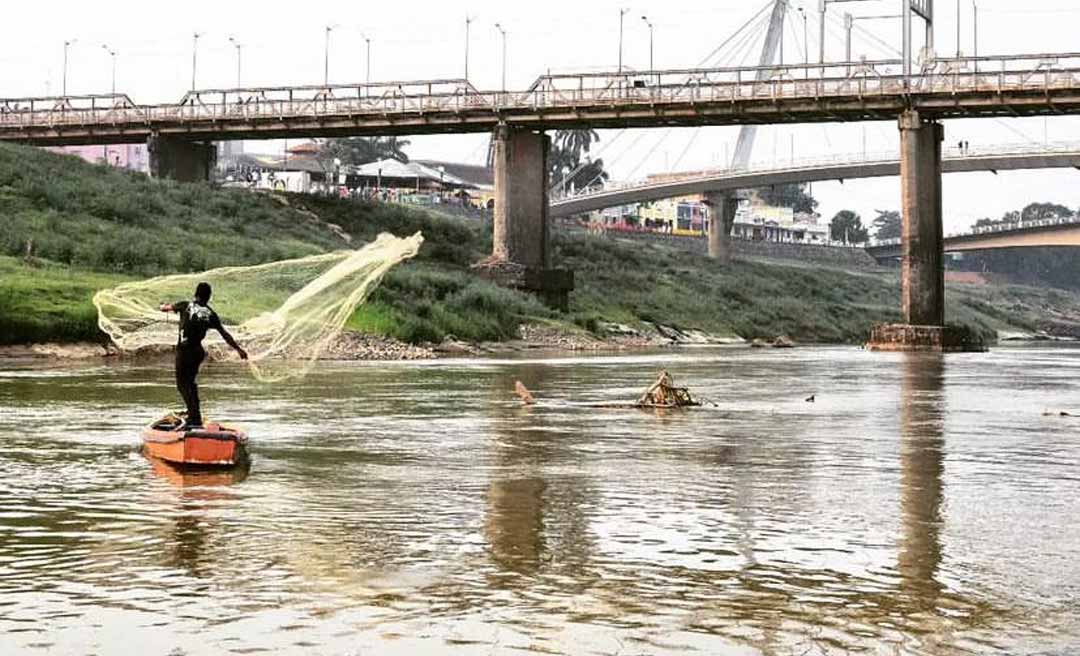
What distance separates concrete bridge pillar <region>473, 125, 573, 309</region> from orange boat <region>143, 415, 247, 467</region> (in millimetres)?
73232

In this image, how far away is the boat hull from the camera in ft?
61.8

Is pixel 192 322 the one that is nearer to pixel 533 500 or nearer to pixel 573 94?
pixel 533 500

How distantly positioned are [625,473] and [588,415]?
10782mm

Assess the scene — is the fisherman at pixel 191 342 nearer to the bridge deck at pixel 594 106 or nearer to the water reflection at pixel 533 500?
the water reflection at pixel 533 500

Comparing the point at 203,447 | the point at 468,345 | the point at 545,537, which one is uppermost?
the point at 468,345

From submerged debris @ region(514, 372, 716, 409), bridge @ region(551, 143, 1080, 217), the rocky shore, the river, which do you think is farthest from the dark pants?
bridge @ region(551, 143, 1080, 217)

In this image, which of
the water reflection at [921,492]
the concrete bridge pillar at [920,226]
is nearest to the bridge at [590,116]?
the concrete bridge pillar at [920,226]

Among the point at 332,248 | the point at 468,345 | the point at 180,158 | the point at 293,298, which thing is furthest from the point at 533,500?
the point at 180,158

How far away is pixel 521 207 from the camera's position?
3718 inches

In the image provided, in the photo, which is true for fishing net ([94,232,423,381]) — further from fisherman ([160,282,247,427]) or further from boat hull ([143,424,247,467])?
boat hull ([143,424,247,467])

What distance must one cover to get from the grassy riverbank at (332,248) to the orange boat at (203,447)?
31620mm

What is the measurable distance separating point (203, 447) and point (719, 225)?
530 ft

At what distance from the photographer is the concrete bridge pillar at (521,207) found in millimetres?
93500

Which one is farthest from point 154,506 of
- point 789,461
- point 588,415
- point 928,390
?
point 928,390
